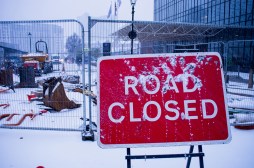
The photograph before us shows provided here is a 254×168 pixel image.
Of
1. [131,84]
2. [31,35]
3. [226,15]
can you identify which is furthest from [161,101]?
[226,15]

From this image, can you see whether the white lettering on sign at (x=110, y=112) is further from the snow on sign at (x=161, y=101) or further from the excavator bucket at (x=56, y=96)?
the excavator bucket at (x=56, y=96)

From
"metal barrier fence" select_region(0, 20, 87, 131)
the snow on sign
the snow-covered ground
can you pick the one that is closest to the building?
"metal barrier fence" select_region(0, 20, 87, 131)

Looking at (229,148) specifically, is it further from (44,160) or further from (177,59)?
A: (44,160)

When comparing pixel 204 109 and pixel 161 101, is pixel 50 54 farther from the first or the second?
pixel 204 109

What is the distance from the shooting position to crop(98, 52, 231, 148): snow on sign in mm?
2252

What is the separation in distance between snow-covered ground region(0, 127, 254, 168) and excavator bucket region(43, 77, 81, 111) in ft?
6.47

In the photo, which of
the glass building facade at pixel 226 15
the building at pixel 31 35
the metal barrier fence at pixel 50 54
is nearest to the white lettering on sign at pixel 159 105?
the metal barrier fence at pixel 50 54

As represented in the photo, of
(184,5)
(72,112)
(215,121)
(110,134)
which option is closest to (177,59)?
(215,121)

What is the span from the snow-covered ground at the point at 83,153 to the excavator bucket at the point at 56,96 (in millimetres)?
1972

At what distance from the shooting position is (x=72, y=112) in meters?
7.63

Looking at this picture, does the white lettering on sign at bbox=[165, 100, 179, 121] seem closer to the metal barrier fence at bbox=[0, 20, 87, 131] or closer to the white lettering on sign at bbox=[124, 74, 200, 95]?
the white lettering on sign at bbox=[124, 74, 200, 95]

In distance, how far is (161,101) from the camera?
2.30 meters

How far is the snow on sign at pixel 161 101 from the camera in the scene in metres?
2.25

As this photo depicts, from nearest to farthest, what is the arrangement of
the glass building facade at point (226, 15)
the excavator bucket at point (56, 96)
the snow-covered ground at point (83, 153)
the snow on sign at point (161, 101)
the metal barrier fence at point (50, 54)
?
the snow on sign at point (161, 101) → the snow-covered ground at point (83, 153) → the metal barrier fence at point (50, 54) → the excavator bucket at point (56, 96) → the glass building facade at point (226, 15)
